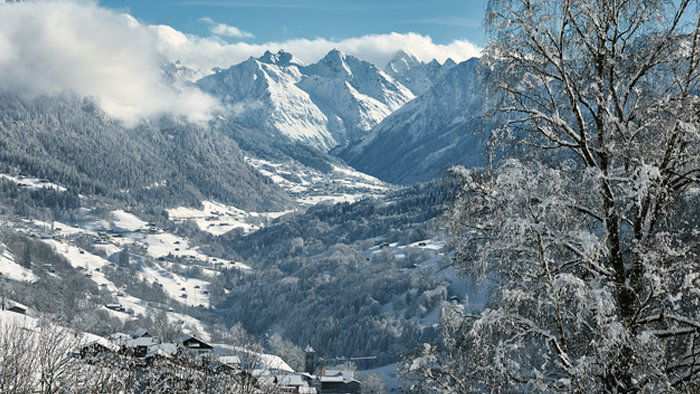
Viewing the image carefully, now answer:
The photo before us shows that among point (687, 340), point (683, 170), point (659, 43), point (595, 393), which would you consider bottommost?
point (595, 393)

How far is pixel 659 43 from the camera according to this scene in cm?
1094

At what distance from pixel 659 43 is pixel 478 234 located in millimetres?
4117

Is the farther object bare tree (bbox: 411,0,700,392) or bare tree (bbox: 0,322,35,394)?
bare tree (bbox: 0,322,35,394)

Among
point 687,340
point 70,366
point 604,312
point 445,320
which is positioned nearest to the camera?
point 604,312

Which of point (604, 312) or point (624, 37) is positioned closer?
point (604, 312)

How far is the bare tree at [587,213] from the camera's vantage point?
9992 millimetres

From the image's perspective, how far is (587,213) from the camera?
11.0 metres

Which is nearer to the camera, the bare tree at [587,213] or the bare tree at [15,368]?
the bare tree at [587,213]

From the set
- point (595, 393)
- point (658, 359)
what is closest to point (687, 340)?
point (658, 359)

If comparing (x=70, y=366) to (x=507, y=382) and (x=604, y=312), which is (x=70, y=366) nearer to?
(x=507, y=382)

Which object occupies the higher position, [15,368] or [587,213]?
[587,213]

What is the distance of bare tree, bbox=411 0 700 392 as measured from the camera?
393 inches

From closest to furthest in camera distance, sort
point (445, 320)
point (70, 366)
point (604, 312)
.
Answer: point (604, 312) → point (445, 320) → point (70, 366)

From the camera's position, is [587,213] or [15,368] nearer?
[587,213]
